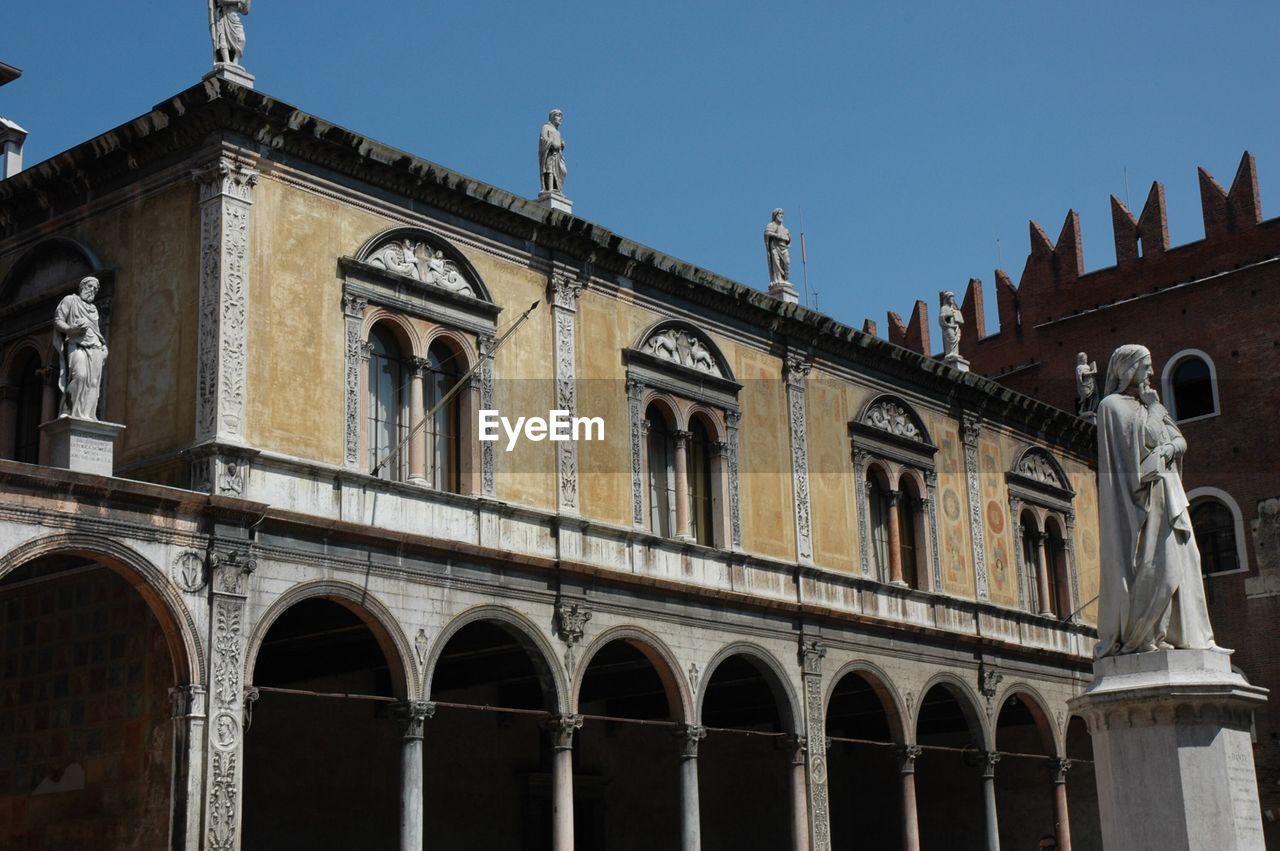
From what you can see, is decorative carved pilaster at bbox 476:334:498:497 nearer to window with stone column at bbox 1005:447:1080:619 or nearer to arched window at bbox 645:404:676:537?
arched window at bbox 645:404:676:537

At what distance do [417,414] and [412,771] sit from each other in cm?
410

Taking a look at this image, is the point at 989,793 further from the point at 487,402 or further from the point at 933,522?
the point at 487,402

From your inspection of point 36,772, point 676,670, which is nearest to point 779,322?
point 676,670

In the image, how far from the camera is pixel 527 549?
798 inches

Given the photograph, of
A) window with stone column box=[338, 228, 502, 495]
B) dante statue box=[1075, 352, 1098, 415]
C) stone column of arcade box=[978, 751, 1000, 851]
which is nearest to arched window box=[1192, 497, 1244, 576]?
dante statue box=[1075, 352, 1098, 415]

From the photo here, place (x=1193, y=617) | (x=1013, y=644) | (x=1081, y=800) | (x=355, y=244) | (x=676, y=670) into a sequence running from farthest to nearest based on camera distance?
(x=1081, y=800) → (x=1013, y=644) → (x=676, y=670) → (x=355, y=244) → (x=1193, y=617)

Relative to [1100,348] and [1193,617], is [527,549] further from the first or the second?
[1100,348]

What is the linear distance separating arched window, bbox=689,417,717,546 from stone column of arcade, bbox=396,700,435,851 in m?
6.03

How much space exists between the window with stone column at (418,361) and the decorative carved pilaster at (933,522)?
9.84 m

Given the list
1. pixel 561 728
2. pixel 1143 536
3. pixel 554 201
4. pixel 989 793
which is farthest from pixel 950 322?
pixel 1143 536

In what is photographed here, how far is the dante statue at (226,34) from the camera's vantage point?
18281 mm

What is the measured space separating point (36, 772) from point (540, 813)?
335 inches

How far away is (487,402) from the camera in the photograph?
66.6ft

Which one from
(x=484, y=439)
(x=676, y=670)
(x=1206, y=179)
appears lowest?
(x=676, y=670)
